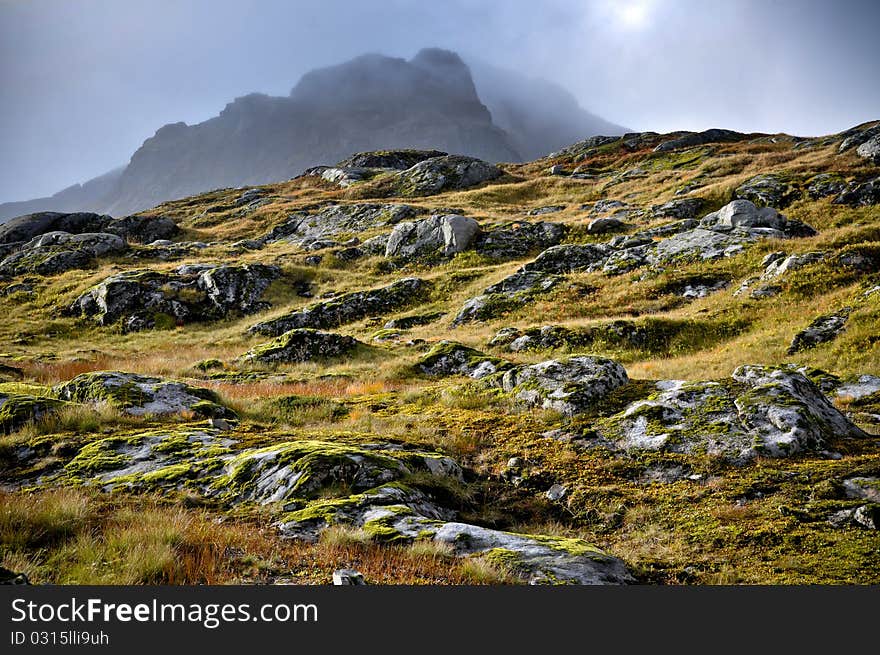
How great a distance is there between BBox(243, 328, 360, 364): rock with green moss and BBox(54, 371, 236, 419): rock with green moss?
11467 mm

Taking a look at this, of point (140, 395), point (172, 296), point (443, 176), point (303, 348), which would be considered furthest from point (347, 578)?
point (443, 176)

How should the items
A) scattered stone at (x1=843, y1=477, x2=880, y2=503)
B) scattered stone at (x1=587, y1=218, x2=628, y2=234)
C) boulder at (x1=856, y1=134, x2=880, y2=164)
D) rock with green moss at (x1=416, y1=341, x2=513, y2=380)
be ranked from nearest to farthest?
scattered stone at (x1=843, y1=477, x2=880, y2=503) → rock with green moss at (x1=416, y1=341, x2=513, y2=380) → scattered stone at (x1=587, y1=218, x2=628, y2=234) → boulder at (x1=856, y1=134, x2=880, y2=164)

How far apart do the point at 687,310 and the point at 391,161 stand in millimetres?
97253

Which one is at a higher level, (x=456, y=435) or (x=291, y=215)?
(x=291, y=215)

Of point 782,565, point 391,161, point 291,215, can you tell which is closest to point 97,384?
point 782,565

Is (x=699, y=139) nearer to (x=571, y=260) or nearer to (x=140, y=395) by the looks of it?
(x=571, y=260)

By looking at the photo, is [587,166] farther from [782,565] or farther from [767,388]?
[782,565]

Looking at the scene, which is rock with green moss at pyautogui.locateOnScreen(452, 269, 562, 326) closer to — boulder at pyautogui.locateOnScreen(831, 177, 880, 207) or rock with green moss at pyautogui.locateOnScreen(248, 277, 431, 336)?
rock with green moss at pyautogui.locateOnScreen(248, 277, 431, 336)

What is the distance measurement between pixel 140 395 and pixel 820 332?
24.0 m

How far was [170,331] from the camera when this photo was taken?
120 feet

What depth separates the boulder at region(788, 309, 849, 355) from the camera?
17625 mm

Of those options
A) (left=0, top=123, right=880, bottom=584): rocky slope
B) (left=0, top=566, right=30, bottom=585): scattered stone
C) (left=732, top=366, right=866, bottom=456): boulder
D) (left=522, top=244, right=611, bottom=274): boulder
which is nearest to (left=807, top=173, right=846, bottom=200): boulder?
(left=0, top=123, right=880, bottom=584): rocky slope

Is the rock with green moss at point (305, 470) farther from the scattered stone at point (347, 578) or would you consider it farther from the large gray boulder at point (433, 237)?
the large gray boulder at point (433, 237)

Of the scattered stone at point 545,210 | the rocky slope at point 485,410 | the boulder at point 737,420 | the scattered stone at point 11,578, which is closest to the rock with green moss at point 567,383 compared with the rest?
the rocky slope at point 485,410
